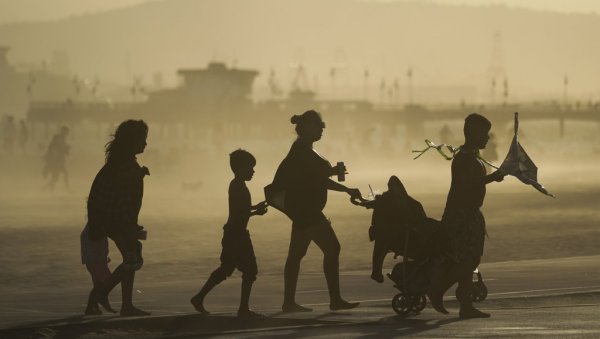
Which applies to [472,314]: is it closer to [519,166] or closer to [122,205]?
[519,166]

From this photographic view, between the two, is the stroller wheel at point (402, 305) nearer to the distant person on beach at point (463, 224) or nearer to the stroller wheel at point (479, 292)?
the distant person on beach at point (463, 224)

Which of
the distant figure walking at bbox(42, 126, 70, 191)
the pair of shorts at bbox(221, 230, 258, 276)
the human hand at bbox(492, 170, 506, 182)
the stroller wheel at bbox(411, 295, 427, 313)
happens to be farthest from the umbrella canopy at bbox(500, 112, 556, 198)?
the distant figure walking at bbox(42, 126, 70, 191)

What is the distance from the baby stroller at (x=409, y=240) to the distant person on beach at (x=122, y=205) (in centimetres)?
173

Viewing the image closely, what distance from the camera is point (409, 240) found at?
12531mm

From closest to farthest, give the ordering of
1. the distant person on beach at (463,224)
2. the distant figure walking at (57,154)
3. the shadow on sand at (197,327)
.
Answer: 1. the shadow on sand at (197,327)
2. the distant person on beach at (463,224)
3. the distant figure walking at (57,154)

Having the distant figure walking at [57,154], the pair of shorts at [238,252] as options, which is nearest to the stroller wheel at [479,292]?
the pair of shorts at [238,252]

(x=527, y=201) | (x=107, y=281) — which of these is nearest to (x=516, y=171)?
(x=107, y=281)

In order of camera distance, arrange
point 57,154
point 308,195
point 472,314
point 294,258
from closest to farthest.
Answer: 1. point 472,314
2. point 308,195
3. point 294,258
4. point 57,154

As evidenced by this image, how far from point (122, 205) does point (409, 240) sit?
207cm

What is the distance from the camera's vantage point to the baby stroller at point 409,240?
490 inches

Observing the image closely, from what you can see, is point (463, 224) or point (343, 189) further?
point (343, 189)

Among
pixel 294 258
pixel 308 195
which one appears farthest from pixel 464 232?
pixel 294 258

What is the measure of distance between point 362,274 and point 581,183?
144ft

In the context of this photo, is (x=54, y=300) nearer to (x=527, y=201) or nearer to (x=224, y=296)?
(x=224, y=296)
